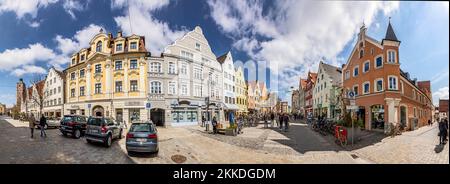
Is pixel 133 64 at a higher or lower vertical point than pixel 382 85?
higher

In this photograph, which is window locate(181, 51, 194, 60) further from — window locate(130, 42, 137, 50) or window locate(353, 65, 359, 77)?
window locate(353, 65, 359, 77)

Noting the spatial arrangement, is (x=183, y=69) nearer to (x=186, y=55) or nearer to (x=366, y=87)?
(x=186, y=55)

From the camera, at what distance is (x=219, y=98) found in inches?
851

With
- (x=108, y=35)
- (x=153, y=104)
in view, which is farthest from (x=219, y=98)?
(x=108, y=35)

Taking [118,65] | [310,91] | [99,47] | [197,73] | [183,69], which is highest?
[99,47]

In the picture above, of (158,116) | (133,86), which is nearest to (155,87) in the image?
(133,86)

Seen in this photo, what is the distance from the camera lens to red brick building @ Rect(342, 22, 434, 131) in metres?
14.1

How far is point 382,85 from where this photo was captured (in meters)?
15.2

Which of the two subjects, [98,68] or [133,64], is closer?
[98,68]

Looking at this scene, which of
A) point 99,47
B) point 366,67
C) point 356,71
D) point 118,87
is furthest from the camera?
point 99,47

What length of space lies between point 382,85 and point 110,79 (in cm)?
2283
